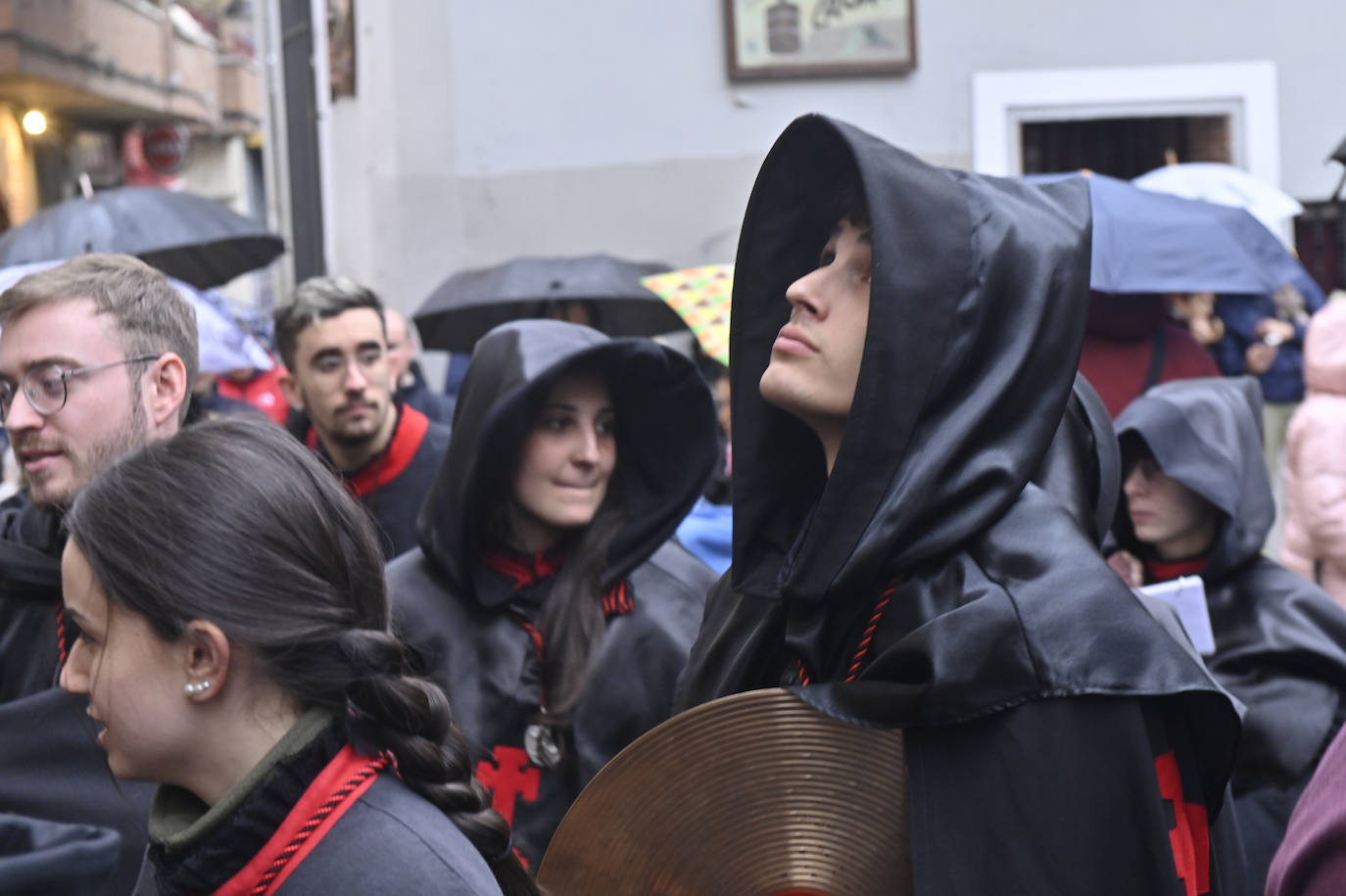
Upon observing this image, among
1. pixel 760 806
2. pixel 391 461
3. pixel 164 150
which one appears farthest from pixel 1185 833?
pixel 164 150

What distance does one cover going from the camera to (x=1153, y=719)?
221 cm

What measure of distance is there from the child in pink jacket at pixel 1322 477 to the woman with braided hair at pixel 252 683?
3717 mm

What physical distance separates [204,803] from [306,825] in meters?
0.21

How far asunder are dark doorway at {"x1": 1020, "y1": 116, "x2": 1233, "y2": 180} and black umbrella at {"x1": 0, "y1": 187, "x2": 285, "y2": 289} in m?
5.00

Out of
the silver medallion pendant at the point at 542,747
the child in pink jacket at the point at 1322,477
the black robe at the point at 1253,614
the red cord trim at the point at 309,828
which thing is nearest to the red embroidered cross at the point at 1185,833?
the red cord trim at the point at 309,828

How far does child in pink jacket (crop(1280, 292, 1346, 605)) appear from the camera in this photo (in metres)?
5.10

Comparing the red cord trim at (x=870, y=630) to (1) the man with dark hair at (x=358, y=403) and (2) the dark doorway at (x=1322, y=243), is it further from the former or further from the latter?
(2) the dark doorway at (x=1322, y=243)

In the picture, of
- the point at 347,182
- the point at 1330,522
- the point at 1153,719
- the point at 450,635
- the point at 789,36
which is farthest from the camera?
the point at 347,182

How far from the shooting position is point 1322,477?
5.14 meters

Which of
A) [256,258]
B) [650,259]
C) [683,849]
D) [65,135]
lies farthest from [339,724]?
[65,135]

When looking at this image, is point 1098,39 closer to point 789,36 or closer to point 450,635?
point 789,36

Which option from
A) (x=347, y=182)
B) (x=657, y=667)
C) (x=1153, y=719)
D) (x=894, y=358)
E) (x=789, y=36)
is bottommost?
(x=657, y=667)

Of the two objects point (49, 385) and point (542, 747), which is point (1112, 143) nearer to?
point (542, 747)

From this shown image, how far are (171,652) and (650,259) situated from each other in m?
8.55
